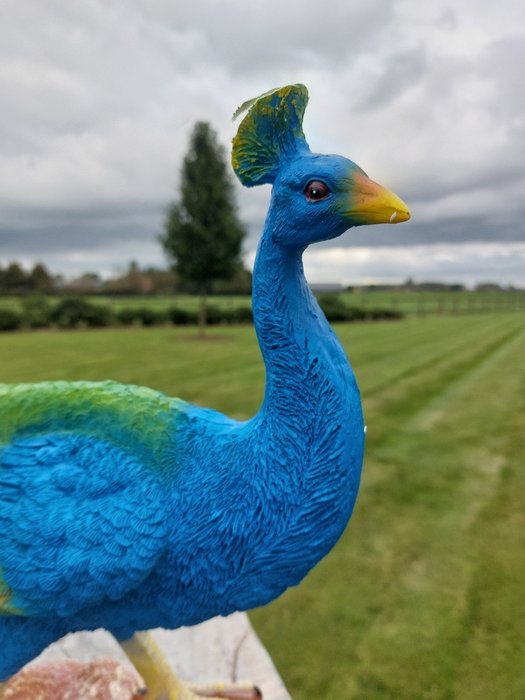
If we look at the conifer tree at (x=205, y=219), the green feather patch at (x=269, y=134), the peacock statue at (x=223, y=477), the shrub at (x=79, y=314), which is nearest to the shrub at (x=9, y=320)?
the shrub at (x=79, y=314)

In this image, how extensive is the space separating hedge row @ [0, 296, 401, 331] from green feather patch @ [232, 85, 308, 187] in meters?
20.2

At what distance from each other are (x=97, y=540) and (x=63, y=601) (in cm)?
24

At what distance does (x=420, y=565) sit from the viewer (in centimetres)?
357

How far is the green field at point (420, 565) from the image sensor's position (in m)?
2.66

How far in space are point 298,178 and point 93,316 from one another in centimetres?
2104

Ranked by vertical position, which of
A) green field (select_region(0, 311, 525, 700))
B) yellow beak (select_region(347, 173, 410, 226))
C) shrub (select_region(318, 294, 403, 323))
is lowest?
green field (select_region(0, 311, 525, 700))

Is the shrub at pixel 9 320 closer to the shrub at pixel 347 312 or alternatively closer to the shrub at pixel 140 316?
the shrub at pixel 140 316

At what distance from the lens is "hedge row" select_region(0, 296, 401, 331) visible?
20297 millimetres

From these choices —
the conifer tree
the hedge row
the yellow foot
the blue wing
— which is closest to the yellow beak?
the blue wing

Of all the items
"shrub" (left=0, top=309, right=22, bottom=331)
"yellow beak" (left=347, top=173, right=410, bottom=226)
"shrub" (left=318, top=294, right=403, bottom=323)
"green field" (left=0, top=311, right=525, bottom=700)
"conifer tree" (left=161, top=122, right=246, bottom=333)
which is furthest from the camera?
→ "shrub" (left=318, top=294, right=403, bottom=323)

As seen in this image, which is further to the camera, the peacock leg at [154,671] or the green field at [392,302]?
the green field at [392,302]

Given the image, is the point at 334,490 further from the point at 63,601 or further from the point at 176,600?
the point at 63,601

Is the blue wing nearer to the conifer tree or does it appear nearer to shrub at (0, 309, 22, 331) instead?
the conifer tree

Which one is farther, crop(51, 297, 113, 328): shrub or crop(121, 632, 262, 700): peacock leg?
crop(51, 297, 113, 328): shrub
